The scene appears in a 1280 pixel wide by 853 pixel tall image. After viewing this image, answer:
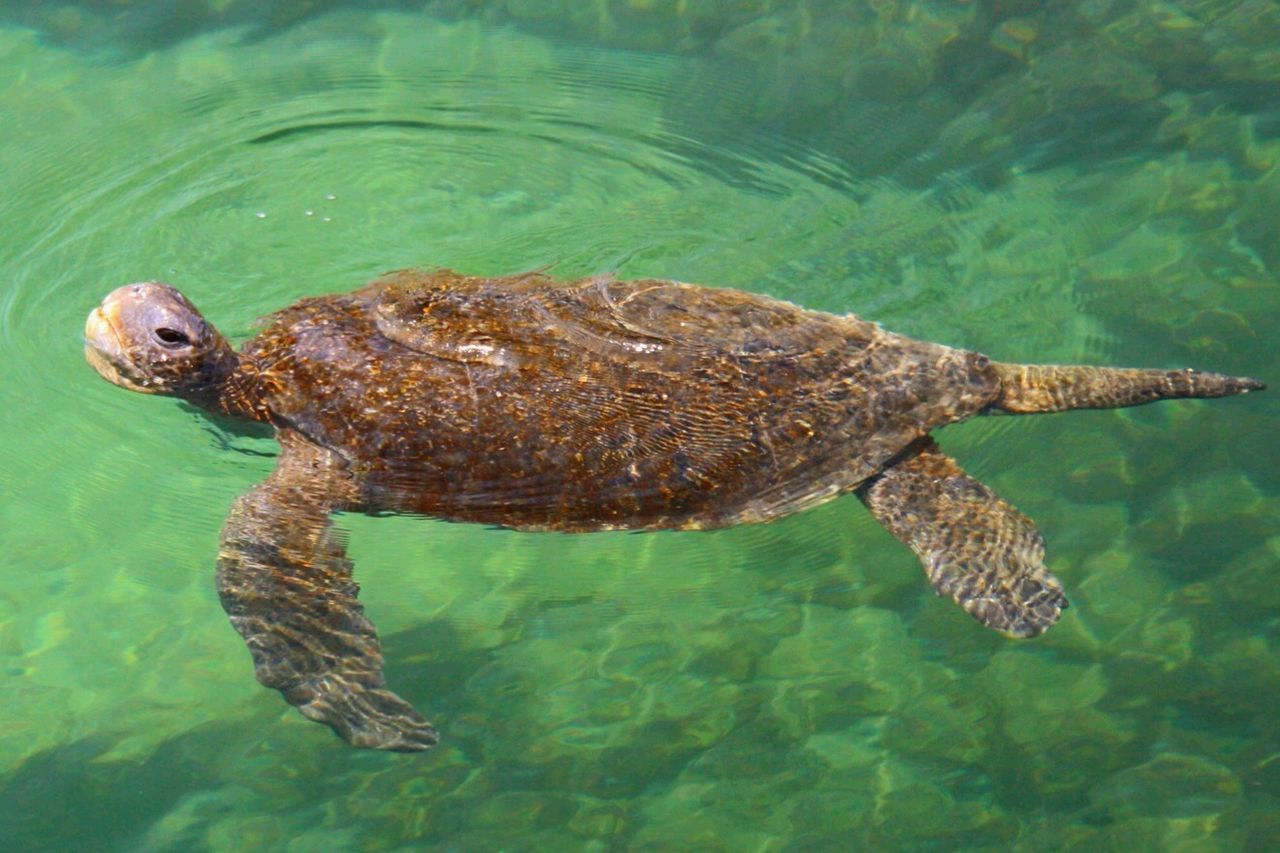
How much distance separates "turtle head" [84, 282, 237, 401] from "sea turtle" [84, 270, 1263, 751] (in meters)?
0.01

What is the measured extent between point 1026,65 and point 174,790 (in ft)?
22.2

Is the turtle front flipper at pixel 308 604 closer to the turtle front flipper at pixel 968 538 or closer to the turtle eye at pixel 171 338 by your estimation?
the turtle eye at pixel 171 338

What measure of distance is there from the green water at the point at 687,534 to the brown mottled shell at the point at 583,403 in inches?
24.2

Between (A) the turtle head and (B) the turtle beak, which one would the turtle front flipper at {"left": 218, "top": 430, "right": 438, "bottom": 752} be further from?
(B) the turtle beak

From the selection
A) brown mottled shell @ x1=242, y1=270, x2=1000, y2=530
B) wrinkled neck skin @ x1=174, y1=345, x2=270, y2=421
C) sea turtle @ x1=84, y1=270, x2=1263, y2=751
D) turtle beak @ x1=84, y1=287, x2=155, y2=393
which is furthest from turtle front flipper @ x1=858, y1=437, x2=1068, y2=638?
turtle beak @ x1=84, y1=287, x2=155, y2=393

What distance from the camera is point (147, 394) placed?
17.9 feet

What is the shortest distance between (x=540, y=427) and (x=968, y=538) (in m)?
2.01

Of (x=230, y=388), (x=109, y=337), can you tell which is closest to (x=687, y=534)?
(x=230, y=388)

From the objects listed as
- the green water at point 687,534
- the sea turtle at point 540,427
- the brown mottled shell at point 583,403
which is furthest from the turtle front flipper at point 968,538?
the green water at point 687,534

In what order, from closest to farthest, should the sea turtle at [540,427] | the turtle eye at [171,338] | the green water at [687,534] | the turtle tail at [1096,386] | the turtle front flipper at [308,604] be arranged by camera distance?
the turtle front flipper at [308,604]
the sea turtle at [540,427]
the green water at [687,534]
the turtle eye at [171,338]
the turtle tail at [1096,386]

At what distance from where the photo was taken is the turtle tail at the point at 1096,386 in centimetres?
522

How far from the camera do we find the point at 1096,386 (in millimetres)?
5285

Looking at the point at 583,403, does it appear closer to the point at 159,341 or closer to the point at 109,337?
the point at 159,341

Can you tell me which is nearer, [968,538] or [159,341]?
[159,341]
